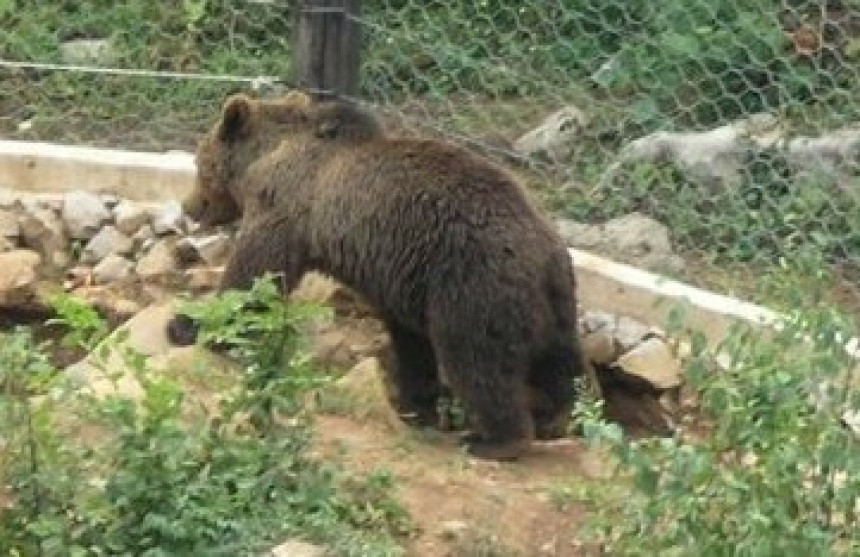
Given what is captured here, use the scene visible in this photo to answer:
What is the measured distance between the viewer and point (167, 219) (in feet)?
25.5

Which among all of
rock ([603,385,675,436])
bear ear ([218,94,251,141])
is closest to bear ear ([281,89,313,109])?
bear ear ([218,94,251,141])

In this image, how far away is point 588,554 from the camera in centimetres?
555

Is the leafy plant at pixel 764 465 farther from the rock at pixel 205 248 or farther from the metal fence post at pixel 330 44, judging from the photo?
the metal fence post at pixel 330 44

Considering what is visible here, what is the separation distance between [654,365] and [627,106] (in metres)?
1.26

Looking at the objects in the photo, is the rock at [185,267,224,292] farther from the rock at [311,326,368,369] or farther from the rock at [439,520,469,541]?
the rock at [439,520,469,541]

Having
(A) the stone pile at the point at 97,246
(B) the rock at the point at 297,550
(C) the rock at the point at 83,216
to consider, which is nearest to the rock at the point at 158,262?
(A) the stone pile at the point at 97,246

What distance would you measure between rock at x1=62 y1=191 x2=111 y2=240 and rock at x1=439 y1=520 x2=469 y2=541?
2.62 metres

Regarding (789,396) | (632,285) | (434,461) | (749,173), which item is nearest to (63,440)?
(434,461)

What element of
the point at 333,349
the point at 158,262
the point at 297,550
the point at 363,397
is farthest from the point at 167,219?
the point at 297,550

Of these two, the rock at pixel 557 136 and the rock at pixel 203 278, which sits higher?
the rock at pixel 557 136

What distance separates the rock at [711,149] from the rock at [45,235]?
177cm

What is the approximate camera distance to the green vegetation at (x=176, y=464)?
489 cm

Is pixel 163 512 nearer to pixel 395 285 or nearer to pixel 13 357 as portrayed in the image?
pixel 13 357

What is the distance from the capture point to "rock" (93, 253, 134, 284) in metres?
7.64
